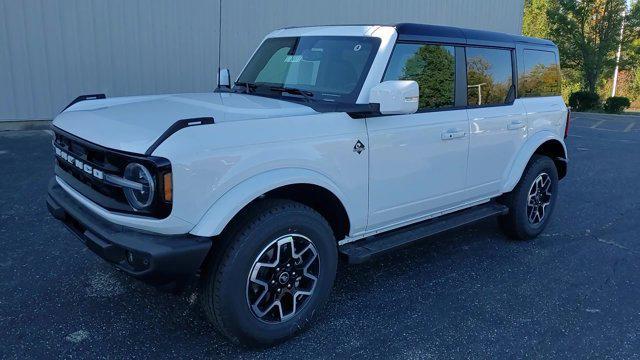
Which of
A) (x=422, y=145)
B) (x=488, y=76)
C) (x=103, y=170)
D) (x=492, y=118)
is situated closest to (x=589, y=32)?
(x=488, y=76)

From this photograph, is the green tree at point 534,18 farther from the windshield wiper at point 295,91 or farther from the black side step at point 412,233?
the windshield wiper at point 295,91

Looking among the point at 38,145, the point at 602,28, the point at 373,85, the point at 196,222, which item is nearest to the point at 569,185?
the point at 373,85

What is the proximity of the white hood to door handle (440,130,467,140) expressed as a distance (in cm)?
110

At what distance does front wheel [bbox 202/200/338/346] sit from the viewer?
104 inches

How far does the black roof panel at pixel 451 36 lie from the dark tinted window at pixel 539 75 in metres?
0.20

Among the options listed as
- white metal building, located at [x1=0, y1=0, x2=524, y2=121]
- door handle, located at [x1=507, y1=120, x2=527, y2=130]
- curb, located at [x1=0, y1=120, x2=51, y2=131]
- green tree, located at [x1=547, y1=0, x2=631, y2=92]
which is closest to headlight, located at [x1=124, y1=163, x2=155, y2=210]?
door handle, located at [x1=507, y1=120, x2=527, y2=130]

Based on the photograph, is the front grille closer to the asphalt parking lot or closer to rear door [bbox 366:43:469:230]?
the asphalt parking lot

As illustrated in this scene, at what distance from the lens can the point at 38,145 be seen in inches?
332

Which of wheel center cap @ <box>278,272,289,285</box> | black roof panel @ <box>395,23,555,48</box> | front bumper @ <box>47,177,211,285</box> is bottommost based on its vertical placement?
wheel center cap @ <box>278,272,289,285</box>

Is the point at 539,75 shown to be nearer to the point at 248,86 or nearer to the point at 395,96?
the point at 395,96

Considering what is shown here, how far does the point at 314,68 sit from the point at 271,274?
1609mm

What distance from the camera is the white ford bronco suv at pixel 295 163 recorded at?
250 cm

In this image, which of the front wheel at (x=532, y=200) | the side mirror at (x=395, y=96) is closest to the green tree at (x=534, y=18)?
the front wheel at (x=532, y=200)

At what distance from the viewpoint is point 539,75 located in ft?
15.8
